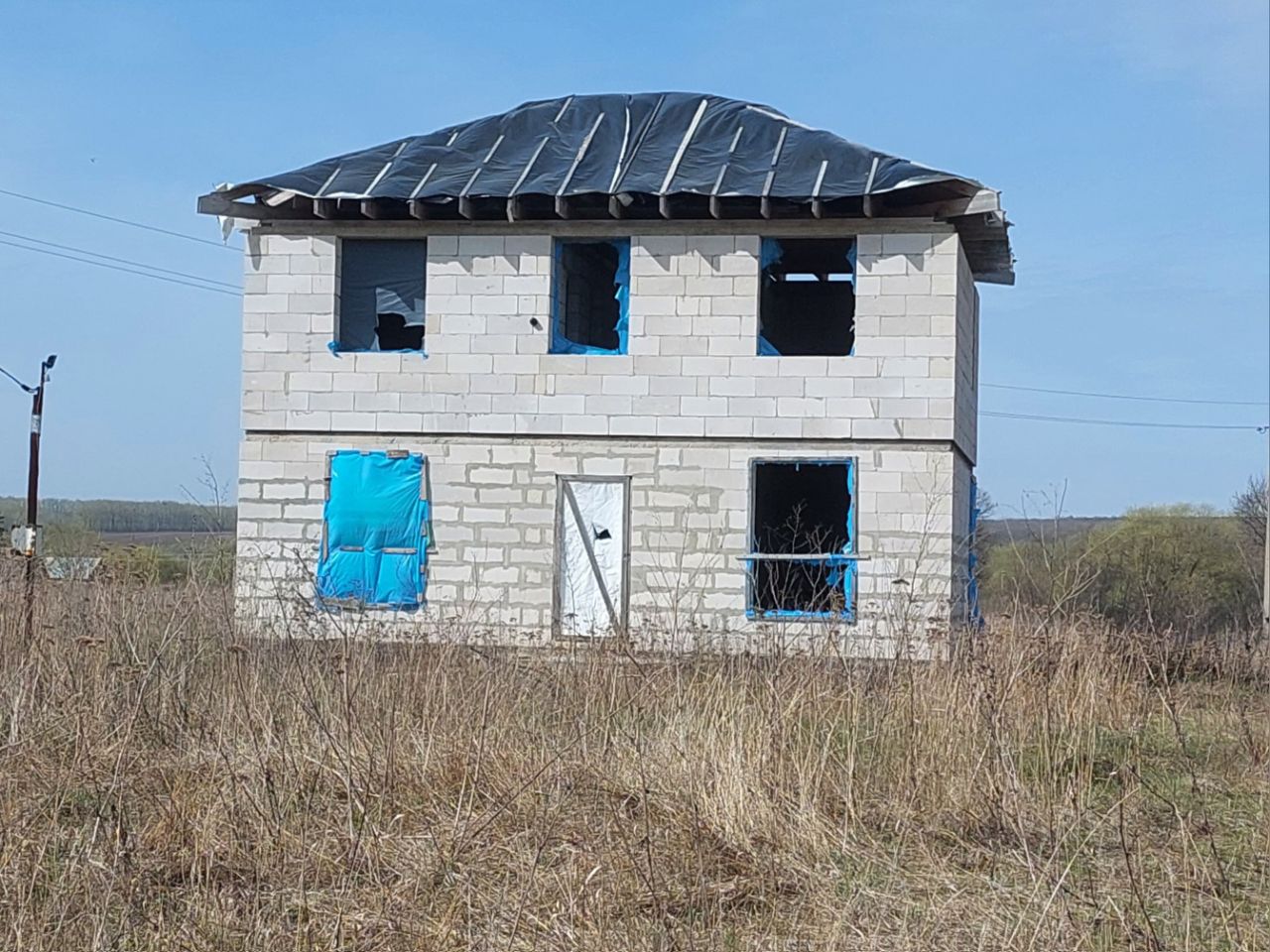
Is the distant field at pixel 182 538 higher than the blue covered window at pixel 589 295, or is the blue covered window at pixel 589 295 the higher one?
the blue covered window at pixel 589 295

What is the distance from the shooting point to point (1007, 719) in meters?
7.85

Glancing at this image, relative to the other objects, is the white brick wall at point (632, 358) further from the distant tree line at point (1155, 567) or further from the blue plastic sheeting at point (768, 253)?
the distant tree line at point (1155, 567)

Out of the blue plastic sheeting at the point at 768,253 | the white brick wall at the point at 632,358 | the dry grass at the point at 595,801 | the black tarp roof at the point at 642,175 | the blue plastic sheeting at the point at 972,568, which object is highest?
the black tarp roof at the point at 642,175

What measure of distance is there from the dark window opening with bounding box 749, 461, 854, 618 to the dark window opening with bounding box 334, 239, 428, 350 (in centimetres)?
441

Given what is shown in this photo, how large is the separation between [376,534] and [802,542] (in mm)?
5197

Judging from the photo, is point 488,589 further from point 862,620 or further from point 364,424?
point 862,620

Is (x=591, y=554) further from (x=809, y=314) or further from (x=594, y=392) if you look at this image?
(x=809, y=314)

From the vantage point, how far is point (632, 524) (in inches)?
604

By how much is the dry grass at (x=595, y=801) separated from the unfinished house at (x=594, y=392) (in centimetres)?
574

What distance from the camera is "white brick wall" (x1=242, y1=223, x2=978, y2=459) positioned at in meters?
15.1

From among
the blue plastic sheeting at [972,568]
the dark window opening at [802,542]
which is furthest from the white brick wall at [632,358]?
Answer: the blue plastic sheeting at [972,568]

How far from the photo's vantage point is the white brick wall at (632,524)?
48.9 feet

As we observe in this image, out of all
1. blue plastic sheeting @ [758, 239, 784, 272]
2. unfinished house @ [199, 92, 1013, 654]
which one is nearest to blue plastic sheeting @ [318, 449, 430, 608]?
unfinished house @ [199, 92, 1013, 654]

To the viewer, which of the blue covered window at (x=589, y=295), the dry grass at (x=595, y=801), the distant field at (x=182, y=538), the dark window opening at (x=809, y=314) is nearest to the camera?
the dry grass at (x=595, y=801)
